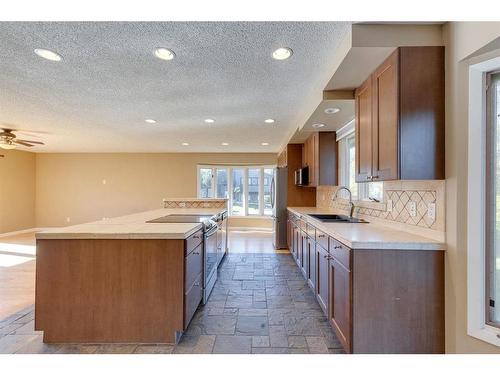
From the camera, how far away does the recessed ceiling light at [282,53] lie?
6.48 feet

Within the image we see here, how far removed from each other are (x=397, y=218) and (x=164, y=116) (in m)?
3.44

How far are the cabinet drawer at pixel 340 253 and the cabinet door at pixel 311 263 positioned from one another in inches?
27.2

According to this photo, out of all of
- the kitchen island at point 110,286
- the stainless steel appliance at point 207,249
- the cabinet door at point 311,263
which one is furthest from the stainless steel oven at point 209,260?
the cabinet door at point 311,263

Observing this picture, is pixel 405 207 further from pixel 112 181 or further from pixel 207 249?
pixel 112 181

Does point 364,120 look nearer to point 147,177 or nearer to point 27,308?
point 27,308

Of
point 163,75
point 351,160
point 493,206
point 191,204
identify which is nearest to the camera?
point 493,206

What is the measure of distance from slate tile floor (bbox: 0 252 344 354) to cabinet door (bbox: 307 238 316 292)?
0.49 feet

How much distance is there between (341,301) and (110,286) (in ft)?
5.71

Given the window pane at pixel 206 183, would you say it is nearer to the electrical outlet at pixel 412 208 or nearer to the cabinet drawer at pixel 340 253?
the cabinet drawer at pixel 340 253

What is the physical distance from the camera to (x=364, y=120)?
86.0 inches

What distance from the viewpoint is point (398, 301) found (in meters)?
1.62

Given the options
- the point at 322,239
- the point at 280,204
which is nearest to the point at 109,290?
the point at 322,239

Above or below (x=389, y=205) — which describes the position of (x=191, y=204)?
below
